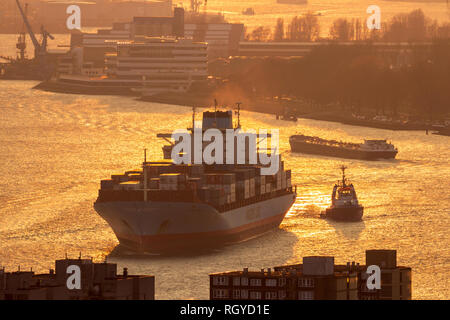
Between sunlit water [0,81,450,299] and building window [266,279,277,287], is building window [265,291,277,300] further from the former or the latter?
sunlit water [0,81,450,299]

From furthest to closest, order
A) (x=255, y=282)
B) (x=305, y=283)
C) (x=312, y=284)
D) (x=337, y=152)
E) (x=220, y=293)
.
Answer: (x=337, y=152)
(x=220, y=293)
(x=255, y=282)
(x=305, y=283)
(x=312, y=284)

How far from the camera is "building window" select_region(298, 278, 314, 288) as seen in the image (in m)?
32.6

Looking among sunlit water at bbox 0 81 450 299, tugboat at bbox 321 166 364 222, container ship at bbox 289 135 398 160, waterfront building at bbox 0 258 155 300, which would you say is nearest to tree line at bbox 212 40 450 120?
sunlit water at bbox 0 81 450 299

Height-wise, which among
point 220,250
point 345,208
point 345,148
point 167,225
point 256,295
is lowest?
point 256,295

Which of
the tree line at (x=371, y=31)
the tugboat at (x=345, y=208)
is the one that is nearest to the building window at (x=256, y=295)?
the tugboat at (x=345, y=208)

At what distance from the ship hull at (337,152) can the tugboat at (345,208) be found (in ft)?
64.6

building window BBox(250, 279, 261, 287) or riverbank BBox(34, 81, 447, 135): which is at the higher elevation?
riverbank BBox(34, 81, 447, 135)

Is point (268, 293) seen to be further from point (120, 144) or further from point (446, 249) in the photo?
point (120, 144)

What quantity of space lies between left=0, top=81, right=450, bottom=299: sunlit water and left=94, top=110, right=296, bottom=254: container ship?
0.76 m

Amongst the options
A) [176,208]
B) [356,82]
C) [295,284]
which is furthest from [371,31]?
[295,284]

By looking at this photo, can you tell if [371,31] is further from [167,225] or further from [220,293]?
[220,293]

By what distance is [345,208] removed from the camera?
53.2 m

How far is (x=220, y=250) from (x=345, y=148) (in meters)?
28.3
